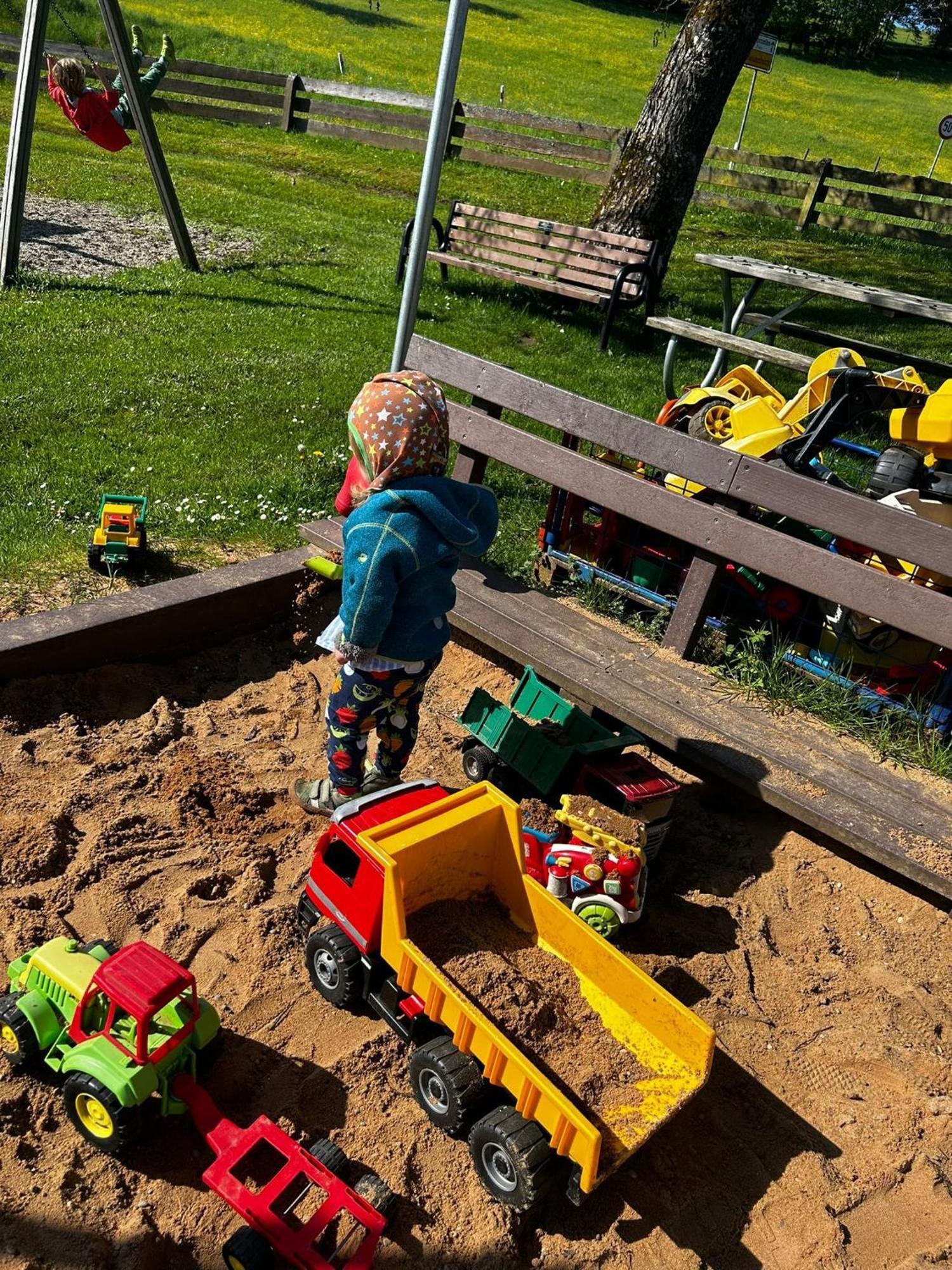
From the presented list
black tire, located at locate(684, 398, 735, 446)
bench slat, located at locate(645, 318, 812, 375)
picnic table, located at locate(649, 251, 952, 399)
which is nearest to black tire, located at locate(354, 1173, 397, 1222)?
black tire, located at locate(684, 398, 735, 446)

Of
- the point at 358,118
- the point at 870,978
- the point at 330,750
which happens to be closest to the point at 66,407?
the point at 330,750

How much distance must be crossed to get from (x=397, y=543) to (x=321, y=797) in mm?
1075

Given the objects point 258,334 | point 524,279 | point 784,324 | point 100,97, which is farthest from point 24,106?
point 784,324

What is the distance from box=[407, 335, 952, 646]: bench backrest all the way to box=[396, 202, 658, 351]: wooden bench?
188 inches

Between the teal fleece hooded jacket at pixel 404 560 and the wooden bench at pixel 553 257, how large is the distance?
6539mm

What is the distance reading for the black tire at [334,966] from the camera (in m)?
2.77

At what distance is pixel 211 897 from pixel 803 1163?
5.99ft

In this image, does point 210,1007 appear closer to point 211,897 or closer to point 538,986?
point 211,897

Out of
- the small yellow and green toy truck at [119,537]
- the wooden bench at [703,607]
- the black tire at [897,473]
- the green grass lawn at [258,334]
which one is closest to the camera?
the wooden bench at [703,607]

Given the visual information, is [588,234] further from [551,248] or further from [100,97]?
[100,97]

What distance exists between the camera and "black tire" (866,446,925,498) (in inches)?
165

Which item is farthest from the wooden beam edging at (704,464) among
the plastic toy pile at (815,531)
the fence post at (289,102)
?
the fence post at (289,102)

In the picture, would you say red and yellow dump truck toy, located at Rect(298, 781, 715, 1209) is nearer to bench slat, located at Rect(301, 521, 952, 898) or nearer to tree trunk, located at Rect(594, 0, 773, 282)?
bench slat, located at Rect(301, 521, 952, 898)

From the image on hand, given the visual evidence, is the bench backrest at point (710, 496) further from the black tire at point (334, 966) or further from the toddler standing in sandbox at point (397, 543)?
the black tire at point (334, 966)
